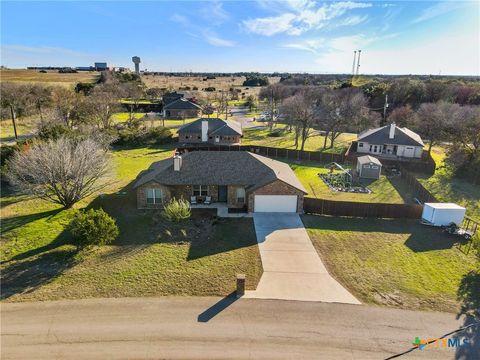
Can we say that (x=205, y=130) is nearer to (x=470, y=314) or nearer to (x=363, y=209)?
(x=363, y=209)

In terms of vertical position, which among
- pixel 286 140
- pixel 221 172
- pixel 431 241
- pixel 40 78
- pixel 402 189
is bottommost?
pixel 431 241

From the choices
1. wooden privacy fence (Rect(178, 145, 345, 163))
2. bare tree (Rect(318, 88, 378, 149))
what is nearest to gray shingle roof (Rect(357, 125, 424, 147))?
bare tree (Rect(318, 88, 378, 149))

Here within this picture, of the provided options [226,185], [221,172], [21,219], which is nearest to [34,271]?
[21,219]

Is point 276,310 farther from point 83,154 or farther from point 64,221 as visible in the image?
point 83,154

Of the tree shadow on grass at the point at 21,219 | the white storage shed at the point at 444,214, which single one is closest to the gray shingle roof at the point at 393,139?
the white storage shed at the point at 444,214

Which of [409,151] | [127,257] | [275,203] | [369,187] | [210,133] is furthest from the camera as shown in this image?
[210,133]

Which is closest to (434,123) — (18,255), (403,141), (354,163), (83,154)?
(403,141)

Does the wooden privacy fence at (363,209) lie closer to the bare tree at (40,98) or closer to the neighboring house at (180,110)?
the bare tree at (40,98)
